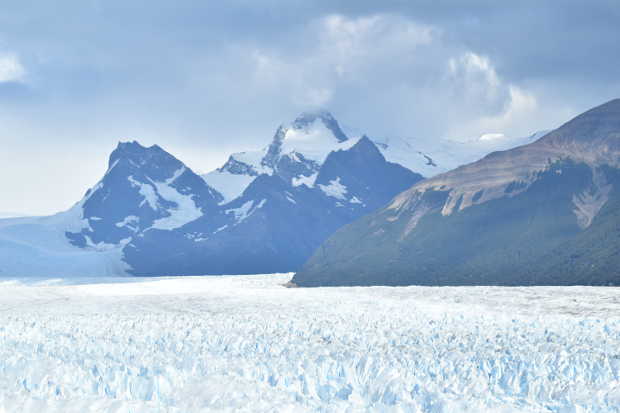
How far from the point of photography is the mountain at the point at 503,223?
76812mm

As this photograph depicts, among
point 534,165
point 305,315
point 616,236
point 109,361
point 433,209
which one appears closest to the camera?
point 109,361

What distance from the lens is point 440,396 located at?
1352 cm

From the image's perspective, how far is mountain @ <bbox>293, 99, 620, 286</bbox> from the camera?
76812 mm

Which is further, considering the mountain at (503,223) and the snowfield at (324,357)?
the mountain at (503,223)

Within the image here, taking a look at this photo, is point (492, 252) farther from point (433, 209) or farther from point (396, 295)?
point (396, 295)

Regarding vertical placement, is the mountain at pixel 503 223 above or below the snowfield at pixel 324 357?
above

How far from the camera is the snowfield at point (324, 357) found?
44.3ft

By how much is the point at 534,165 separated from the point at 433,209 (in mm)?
18019

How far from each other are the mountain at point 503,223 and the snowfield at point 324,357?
39.9 m

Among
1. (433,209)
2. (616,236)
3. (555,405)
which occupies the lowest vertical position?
(555,405)

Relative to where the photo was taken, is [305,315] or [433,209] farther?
[433,209]

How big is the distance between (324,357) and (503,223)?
88.8 m

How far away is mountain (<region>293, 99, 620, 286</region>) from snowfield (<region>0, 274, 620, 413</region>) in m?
39.9

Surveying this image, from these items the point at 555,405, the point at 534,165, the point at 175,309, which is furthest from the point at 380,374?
the point at 534,165
